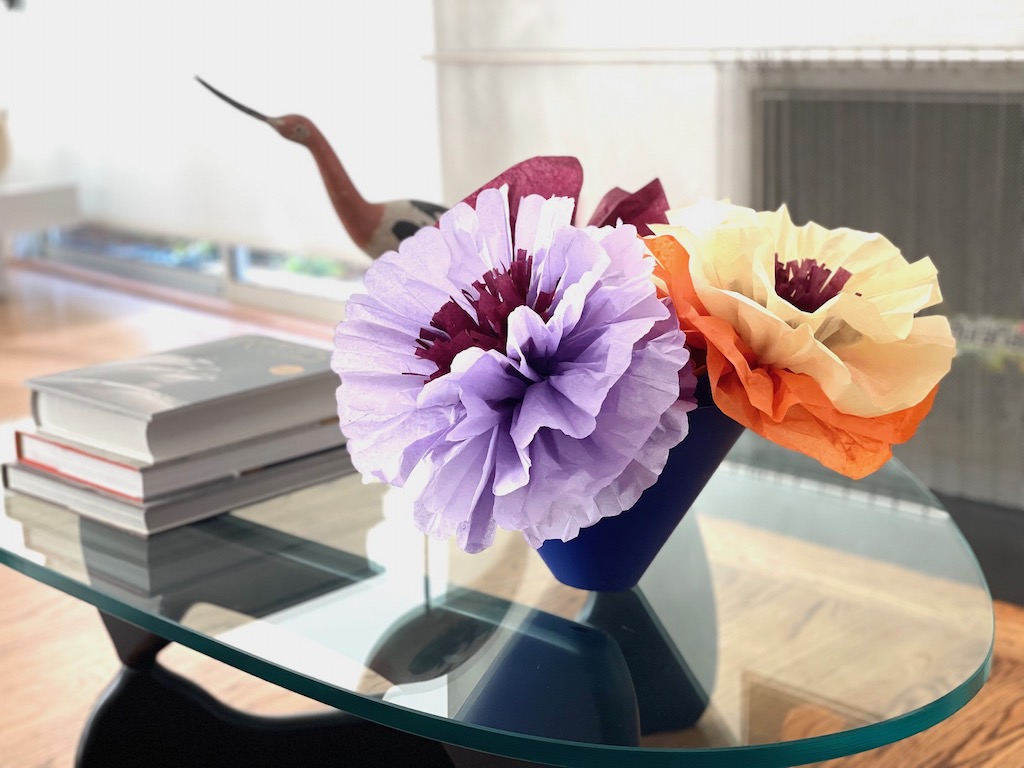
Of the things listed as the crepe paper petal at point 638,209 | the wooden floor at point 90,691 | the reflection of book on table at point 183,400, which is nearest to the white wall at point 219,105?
the wooden floor at point 90,691

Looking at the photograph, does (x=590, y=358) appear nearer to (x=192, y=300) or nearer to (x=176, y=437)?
(x=176, y=437)

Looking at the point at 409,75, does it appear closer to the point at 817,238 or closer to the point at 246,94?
the point at 246,94

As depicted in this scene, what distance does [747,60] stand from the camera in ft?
7.38

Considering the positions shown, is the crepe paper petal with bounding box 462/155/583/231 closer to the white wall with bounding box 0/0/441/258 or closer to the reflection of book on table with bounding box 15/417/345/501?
the reflection of book on table with bounding box 15/417/345/501

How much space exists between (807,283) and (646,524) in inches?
8.1

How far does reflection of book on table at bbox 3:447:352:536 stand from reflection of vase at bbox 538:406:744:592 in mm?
353

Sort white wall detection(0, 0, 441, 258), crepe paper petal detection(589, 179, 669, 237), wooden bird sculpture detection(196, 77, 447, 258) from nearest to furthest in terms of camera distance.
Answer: crepe paper petal detection(589, 179, 669, 237) → wooden bird sculpture detection(196, 77, 447, 258) → white wall detection(0, 0, 441, 258)

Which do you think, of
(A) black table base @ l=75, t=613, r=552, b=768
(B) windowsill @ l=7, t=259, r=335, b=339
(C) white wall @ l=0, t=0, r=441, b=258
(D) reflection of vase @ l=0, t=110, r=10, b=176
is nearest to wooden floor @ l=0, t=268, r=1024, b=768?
(A) black table base @ l=75, t=613, r=552, b=768

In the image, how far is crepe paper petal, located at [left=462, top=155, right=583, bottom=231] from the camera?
85cm

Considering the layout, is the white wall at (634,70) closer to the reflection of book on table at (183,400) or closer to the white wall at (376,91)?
the white wall at (376,91)

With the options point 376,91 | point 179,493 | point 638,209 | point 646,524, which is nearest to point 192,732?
point 179,493

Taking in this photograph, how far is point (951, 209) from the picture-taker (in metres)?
2.05

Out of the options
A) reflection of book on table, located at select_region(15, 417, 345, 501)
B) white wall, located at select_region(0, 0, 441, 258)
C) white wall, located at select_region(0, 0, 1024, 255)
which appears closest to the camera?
reflection of book on table, located at select_region(15, 417, 345, 501)

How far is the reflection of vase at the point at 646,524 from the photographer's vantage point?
856 mm
